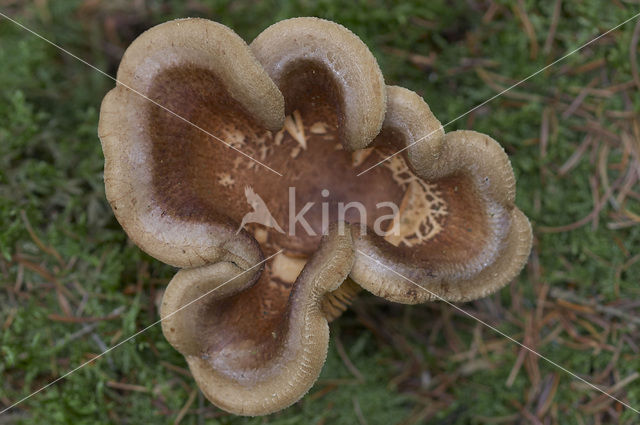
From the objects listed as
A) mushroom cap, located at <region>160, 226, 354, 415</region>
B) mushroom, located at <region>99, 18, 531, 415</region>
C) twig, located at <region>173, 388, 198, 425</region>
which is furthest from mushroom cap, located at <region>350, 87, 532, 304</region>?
twig, located at <region>173, 388, 198, 425</region>

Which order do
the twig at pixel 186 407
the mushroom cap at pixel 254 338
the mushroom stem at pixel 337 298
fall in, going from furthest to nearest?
the twig at pixel 186 407, the mushroom stem at pixel 337 298, the mushroom cap at pixel 254 338

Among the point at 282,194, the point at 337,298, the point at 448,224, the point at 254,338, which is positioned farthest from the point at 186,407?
the point at 448,224

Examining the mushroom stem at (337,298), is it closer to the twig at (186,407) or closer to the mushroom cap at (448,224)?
the mushroom cap at (448,224)

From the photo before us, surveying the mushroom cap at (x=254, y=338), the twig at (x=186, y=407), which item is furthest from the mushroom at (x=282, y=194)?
the twig at (x=186, y=407)

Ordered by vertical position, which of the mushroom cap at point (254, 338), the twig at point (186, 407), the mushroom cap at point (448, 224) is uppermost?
the mushroom cap at point (448, 224)

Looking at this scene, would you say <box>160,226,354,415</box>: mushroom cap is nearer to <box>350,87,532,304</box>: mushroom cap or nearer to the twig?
<box>350,87,532,304</box>: mushroom cap

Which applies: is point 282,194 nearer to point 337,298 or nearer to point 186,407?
point 337,298
